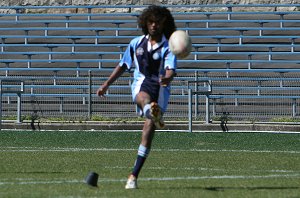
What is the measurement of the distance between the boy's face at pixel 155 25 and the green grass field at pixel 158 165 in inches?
66.0

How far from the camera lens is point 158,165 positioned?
14461 millimetres

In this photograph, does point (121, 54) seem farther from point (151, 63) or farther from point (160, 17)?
point (160, 17)

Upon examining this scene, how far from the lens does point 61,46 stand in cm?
3275

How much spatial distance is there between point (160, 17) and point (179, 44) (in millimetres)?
496

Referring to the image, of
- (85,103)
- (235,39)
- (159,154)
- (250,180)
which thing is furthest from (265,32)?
(250,180)

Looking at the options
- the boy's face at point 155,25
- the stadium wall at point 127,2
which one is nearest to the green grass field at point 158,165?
the boy's face at point 155,25

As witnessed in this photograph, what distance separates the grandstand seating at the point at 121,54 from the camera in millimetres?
27375

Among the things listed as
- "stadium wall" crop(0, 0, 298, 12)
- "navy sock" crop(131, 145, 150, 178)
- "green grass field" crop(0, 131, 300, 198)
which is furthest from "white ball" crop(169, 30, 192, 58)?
"stadium wall" crop(0, 0, 298, 12)

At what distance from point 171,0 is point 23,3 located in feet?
17.5

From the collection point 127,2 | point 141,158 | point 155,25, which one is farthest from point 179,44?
point 127,2

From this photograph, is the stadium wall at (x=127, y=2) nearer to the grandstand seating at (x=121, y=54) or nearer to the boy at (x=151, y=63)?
the grandstand seating at (x=121, y=54)

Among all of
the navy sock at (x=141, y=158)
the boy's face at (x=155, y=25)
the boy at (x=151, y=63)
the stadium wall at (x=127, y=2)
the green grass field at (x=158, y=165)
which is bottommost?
the green grass field at (x=158, y=165)

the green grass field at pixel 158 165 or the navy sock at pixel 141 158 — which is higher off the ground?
the navy sock at pixel 141 158

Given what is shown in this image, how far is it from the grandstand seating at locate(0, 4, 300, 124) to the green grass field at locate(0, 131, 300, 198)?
12.4 ft
